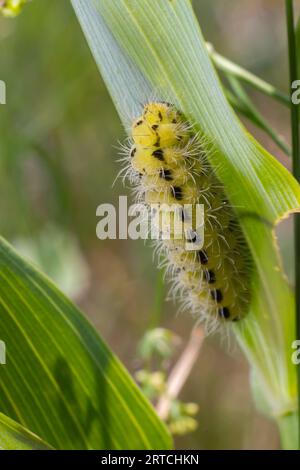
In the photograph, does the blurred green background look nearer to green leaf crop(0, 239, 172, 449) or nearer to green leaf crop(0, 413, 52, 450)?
green leaf crop(0, 239, 172, 449)

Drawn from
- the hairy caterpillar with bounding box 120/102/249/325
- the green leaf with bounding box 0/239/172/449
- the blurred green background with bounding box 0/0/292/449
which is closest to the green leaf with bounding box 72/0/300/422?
the hairy caterpillar with bounding box 120/102/249/325

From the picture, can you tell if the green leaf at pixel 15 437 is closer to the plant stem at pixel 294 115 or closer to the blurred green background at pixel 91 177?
the plant stem at pixel 294 115

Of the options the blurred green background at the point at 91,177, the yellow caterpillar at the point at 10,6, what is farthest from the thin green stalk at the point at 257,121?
the blurred green background at the point at 91,177

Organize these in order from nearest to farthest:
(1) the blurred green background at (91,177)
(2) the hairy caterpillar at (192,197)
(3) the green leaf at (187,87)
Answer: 1. (3) the green leaf at (187,87)
2. (2) the hairy caterpillar at (192,197)
3. (1) the blurred green background at (91,177)

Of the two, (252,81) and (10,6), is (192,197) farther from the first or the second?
(10,6)

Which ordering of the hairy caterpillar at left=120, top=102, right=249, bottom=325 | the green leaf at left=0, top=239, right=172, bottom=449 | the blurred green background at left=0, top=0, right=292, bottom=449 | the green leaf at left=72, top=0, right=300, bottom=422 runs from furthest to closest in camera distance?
the blurred green background at left=0, top=0, right=292, bottom=449 → the green leaf at left=0, top=239, right=172, bottom=449 → the hairy caterpillar at left=120, top=102, right=249, bottom=325 → the green leaf at left=72, top=0, right=300, bottom=422

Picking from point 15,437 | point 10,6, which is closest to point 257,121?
point 10,6
